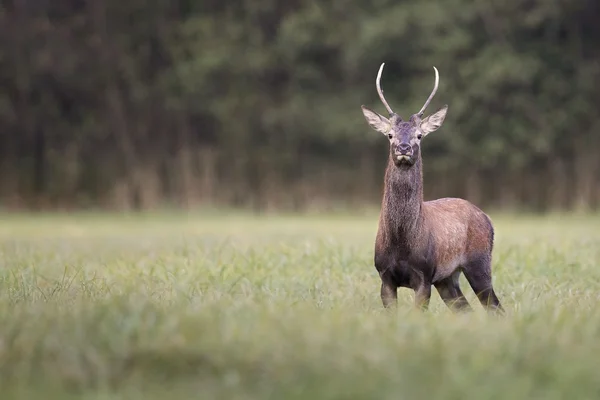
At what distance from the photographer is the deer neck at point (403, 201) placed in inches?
293

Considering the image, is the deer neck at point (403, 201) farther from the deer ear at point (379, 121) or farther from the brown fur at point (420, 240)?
the deer ear at point (379, 121)

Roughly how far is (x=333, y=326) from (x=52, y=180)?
94.0ft

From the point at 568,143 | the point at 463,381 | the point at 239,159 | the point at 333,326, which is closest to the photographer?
the point at 463,381

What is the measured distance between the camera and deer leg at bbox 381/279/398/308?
7160mm

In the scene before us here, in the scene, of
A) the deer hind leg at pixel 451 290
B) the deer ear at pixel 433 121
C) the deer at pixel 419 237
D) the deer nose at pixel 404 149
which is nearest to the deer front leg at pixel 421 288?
the deer at pixel 419 237

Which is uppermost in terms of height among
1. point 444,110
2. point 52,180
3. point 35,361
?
point 444,110

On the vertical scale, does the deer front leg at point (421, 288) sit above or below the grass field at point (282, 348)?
below

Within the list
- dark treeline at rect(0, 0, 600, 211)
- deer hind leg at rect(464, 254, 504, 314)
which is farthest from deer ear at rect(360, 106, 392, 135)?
dark treeline at rect(0, 0, 600, 211)

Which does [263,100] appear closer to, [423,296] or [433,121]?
[433,121]

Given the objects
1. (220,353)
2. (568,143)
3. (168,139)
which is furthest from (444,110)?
(168,139)

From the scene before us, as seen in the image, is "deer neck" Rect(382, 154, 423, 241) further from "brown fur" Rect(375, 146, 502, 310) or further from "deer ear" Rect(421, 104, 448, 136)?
"deer ear" Rect(421, 104, 448, 136)

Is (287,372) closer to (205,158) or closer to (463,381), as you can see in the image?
(463,381)

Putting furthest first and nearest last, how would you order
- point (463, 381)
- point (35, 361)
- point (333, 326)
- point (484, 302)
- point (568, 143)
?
1. point (568, 143)
2. point (484, 302)
3. point (333, 326)
4. point (35, 361)
5. point (463, 381)

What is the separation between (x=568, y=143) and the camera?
30562 millimetres
